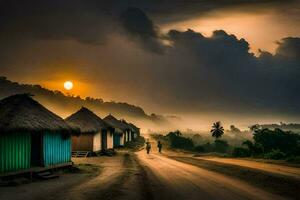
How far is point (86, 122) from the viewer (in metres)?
51.4

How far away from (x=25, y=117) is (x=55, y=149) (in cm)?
482

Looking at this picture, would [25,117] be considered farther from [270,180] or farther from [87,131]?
[87,131]

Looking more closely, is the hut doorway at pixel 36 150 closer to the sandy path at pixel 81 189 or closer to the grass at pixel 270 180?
the sandy path at pixel 81 189

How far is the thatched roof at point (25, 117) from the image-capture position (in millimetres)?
25031

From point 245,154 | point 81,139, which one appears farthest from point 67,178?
point 245,154

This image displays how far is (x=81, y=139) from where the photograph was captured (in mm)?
51031

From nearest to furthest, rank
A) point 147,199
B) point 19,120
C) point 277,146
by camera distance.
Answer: point 147,199
point 19,120
point 277,146

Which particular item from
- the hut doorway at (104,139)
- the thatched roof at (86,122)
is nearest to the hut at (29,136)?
the thatched roof at (86,122)

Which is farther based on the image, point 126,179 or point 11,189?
point 126,179

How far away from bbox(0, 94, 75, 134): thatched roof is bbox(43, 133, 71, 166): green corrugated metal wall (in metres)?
0.81

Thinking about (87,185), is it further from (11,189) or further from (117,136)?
(117,136)

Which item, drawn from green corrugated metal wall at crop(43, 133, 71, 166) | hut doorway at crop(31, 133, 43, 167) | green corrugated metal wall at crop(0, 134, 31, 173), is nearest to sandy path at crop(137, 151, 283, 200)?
green corrugated metal wall at crop(43, 133, 71, 166)

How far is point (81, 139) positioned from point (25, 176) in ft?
81.4

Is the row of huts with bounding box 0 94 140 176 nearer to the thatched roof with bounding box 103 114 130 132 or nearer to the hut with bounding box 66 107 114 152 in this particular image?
the hut with bounding box 66 107 114 152
